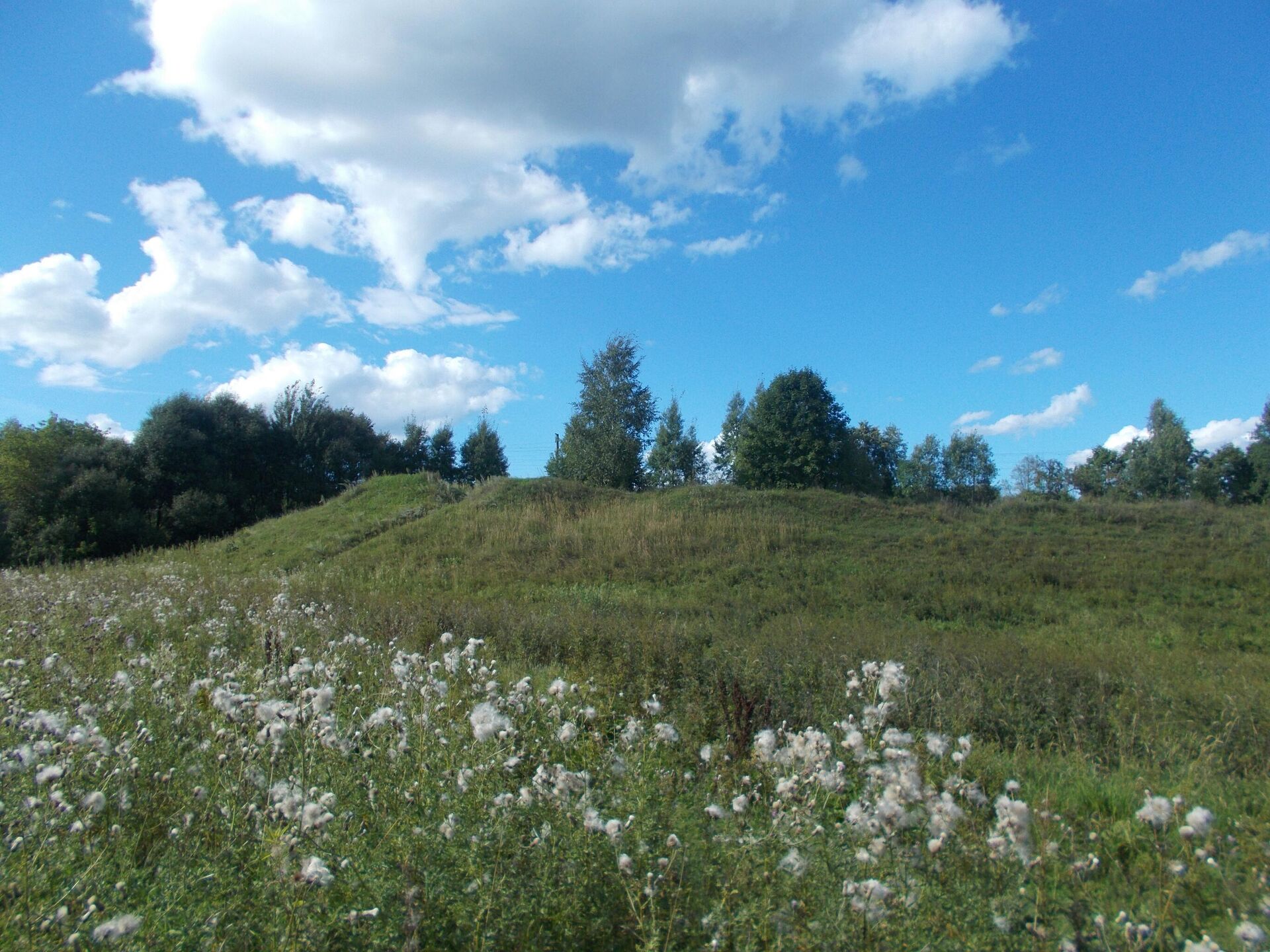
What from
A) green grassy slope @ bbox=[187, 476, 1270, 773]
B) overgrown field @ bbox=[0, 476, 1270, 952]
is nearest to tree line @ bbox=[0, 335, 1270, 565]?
green grassy slope @ bbox=[187, 476, 1270, 773]

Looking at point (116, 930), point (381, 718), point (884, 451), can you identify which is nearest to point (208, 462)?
point (381, 718)

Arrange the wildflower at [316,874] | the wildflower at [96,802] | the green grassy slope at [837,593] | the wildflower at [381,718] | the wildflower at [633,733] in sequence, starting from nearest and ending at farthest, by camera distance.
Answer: the wildflower at [316,874], the wildflower at [96,802], the wildflower at [381,718], the wildflower at [633,733], the green grassy slope at [837,593]

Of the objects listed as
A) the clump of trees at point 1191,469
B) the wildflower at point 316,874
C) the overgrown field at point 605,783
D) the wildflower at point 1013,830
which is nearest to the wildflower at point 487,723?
the overgrown field at point 605,783

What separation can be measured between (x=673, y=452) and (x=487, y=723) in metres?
39.4

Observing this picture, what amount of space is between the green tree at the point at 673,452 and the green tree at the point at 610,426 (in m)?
7.50

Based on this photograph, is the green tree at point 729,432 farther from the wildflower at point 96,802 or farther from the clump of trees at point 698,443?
the wildflower at point 96,802

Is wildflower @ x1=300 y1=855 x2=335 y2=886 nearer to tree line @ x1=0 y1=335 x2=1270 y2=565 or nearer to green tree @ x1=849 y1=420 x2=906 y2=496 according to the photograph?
tree line @ x1=0 y1=335 x2=1270 y2=565

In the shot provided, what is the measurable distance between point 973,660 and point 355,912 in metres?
6.57

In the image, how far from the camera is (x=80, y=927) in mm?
1771

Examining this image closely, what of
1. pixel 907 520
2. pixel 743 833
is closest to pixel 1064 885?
pixel 743 833

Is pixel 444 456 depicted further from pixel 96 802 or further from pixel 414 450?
pixel 96 802

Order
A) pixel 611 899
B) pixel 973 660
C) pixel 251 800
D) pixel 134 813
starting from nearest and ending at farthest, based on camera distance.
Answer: pixel 611 899, pixel 251 800, pixel 134 813, pixel 973 660

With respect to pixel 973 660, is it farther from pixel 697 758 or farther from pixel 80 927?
pixel 80 927

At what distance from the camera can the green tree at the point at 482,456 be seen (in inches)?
1989
